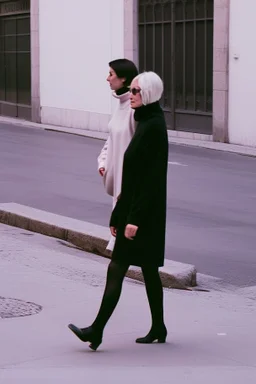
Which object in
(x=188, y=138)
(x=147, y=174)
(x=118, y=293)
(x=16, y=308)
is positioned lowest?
(x=188, y=138)

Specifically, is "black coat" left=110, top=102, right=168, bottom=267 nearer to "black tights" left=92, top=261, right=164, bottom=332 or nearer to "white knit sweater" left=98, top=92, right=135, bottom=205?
"black tights" left=92, top=261, right=164, bottom=332

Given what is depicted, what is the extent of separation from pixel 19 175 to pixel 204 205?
393cm

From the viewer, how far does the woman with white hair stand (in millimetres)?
6332

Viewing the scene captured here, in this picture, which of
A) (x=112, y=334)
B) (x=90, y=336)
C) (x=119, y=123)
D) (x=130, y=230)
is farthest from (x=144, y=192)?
(x=112, y=334)

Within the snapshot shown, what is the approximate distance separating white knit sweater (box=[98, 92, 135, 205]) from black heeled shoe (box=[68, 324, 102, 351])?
857 millimetres

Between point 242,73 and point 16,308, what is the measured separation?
46.9 ft

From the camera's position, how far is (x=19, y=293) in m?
8.04

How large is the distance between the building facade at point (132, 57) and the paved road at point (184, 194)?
5.54ft

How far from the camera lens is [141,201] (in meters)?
6.32

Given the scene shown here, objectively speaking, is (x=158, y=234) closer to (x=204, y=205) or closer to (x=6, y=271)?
(x=6, y=271)

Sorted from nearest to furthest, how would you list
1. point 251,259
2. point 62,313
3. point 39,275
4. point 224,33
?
point 62,313 < point 39,275 < point 251,259 < point 224,33

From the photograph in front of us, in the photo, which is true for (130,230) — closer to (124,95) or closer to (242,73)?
(124,95)


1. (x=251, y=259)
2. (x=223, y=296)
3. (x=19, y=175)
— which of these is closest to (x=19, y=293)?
(x=223, y=296)

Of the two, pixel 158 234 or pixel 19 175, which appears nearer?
pixel 158 234
